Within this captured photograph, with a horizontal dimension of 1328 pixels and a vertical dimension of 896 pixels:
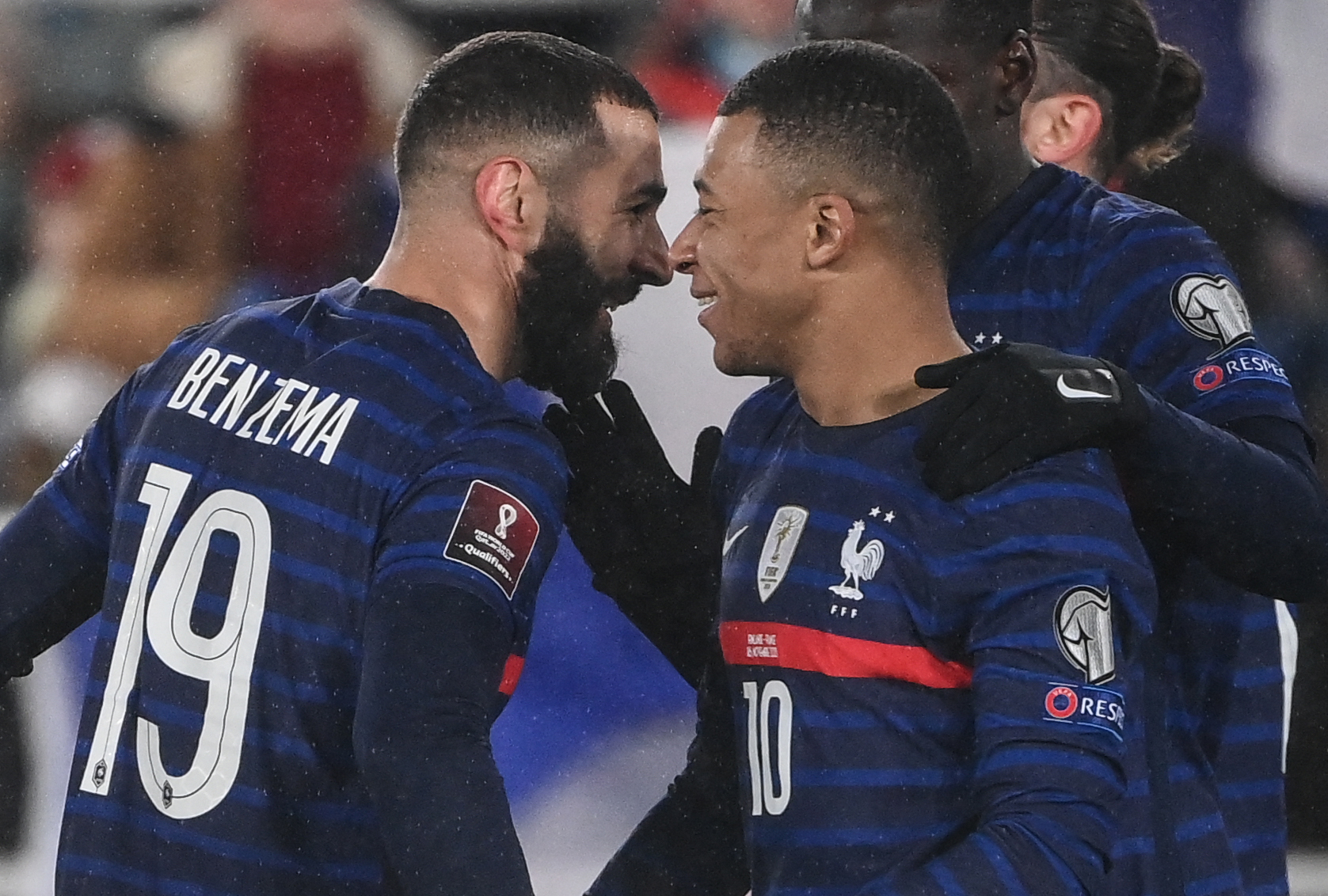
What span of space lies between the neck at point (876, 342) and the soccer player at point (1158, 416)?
0.06 metres

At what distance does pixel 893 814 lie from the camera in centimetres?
111

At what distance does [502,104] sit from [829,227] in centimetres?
36

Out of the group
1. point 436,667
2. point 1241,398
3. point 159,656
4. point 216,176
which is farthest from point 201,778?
point 216,176

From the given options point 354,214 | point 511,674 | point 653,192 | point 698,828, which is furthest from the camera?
point 354,214

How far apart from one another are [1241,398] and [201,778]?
854 millimetres

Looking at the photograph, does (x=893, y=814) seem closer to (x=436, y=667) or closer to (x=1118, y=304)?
(x=436, y=667)

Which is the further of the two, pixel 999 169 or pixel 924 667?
pixel 999 169

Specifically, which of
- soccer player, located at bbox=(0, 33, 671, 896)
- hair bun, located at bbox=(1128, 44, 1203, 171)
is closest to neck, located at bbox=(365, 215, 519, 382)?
soccer player, located at bbox=(0, 33, 671, 896)

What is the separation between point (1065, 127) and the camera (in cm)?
179

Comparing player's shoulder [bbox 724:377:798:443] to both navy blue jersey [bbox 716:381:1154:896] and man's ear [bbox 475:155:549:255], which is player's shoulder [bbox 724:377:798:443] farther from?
man's ear [bbox 475:155:549:255]

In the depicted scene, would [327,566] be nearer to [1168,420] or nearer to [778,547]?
[778,547]

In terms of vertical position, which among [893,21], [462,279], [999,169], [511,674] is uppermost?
[893,21]

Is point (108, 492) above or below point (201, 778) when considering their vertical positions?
above

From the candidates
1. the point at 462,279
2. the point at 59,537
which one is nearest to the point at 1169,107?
the point at 462,279
